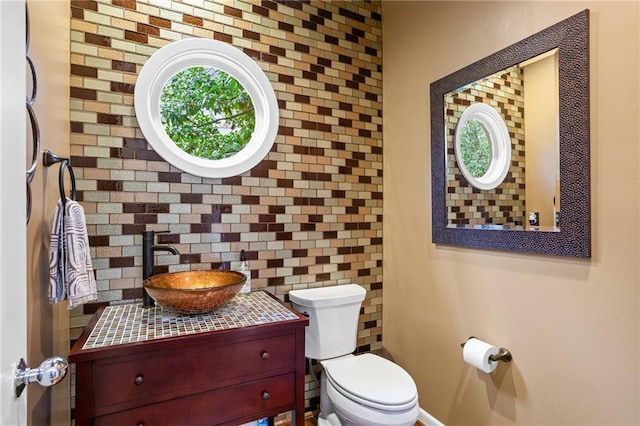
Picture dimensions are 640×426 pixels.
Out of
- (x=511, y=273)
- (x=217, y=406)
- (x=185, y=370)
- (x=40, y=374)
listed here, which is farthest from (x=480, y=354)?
(x=40, y=374)

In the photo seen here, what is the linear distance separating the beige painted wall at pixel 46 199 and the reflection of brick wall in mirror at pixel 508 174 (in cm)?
177

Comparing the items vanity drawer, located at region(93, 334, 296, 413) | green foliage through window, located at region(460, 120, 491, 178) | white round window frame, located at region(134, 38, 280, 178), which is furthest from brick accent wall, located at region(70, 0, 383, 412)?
green foliage through window, located at region(460, 120, 491, 178)

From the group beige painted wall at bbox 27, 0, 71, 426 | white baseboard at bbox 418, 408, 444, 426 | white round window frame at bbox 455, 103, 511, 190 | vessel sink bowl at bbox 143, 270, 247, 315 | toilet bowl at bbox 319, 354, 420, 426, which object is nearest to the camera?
beige painted wall at bbox 27, 0, 71, 426

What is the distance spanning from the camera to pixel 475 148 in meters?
1.75

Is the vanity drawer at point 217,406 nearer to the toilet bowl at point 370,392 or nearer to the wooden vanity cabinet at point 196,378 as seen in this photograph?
the wooden vanity cabinet at point 196,378

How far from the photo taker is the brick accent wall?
5.27 feet

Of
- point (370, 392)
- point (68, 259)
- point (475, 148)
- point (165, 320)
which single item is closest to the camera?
point (68, 259)

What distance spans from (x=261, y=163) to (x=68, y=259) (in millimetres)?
1051

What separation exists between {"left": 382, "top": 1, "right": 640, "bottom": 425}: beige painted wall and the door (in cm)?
169

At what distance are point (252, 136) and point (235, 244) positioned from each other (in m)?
0.64

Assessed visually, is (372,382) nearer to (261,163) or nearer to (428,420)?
(428,420)

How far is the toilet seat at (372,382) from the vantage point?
4.89ft

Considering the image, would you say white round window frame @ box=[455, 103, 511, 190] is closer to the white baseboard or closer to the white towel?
the white baseboard

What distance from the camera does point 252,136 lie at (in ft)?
6.60
